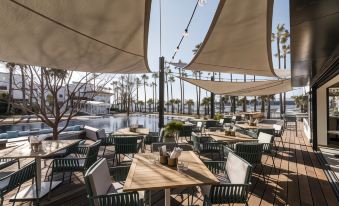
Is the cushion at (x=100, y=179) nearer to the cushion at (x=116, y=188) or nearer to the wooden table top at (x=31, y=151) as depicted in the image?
the cushion at (x=116, y=188)

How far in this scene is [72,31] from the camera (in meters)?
2.67

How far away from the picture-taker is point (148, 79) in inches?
2569

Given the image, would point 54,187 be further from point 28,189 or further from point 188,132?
point 188,132

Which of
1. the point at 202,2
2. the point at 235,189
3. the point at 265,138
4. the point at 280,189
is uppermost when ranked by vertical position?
the point at 202,2

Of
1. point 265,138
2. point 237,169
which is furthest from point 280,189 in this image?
point 237,169

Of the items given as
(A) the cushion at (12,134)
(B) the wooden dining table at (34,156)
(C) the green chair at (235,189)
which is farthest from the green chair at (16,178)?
(A) the cushion at (12,134)

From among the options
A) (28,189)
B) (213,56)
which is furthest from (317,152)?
(28,189)

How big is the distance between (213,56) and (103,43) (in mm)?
2138

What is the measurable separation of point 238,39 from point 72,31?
2.52 meters

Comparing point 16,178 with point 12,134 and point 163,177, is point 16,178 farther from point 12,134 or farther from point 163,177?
point 12,134

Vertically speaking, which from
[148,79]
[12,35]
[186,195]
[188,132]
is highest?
[148,79]

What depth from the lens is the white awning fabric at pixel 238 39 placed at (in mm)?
2965

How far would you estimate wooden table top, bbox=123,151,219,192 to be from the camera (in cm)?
249

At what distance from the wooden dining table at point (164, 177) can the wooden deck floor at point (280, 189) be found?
3.19ft
